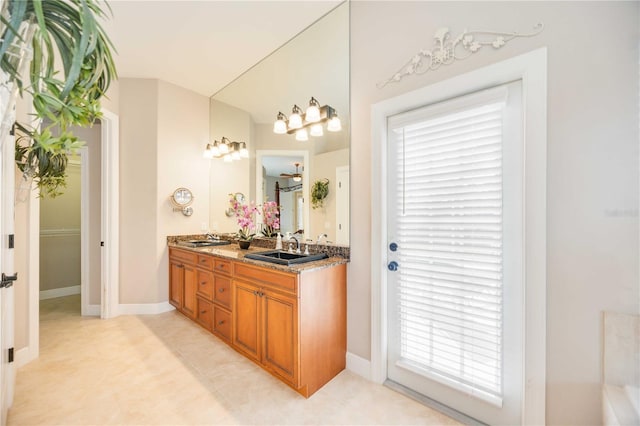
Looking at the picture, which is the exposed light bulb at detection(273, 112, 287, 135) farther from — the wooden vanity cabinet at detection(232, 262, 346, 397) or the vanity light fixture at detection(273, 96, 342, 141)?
the wooden vanity cabinet at detection(232, 262, 346, 397)

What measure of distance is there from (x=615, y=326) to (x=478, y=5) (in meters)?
1.79

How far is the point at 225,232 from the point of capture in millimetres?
3777

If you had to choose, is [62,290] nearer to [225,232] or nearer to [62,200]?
[62,200]

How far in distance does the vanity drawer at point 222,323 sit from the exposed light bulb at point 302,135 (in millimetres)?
1767

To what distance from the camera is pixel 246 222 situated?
3.03 meters

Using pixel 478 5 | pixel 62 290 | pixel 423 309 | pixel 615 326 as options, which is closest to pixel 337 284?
pixel 423 309

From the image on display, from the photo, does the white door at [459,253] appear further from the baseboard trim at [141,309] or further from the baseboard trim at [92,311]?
the baseboard trim at [92,311]

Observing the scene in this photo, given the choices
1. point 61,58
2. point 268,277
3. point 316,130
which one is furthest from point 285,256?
point 61,58

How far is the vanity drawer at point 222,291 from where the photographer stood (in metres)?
2.50

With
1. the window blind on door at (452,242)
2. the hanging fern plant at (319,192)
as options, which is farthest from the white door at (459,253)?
the hanging fern plant at (319,192)

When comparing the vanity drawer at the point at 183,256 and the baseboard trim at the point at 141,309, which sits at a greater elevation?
the vanity drawer at the point at 183,256

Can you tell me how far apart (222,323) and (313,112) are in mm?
2126

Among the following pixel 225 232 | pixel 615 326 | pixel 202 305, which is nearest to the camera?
pixel 615 326

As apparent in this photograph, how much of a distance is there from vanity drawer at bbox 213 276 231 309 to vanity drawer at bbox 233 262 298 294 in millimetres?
228
